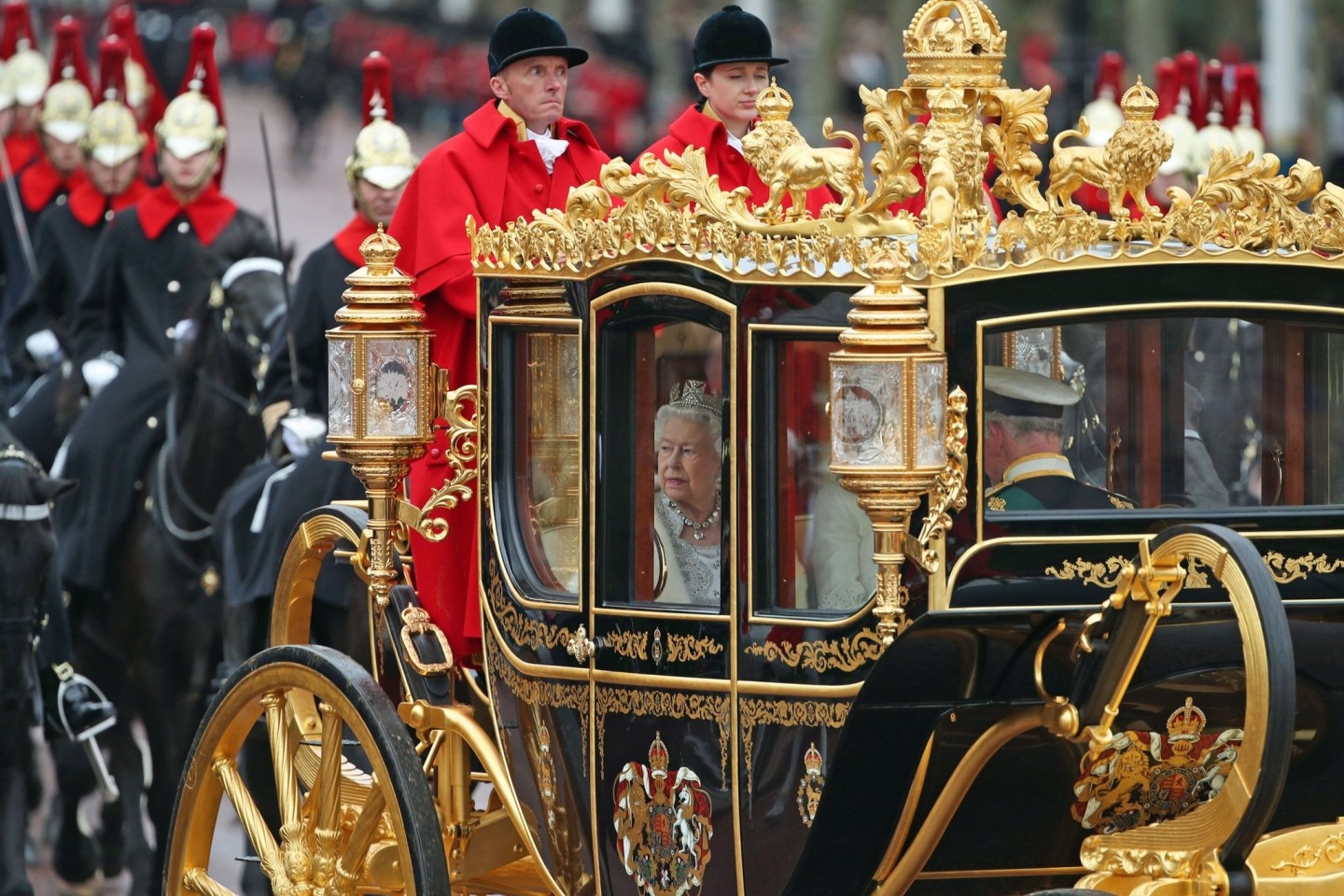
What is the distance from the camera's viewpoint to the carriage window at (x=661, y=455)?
5.09 meters

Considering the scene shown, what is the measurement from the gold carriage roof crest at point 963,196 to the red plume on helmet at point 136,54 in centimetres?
733

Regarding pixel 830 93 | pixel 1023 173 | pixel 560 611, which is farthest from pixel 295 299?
pixel 830 93

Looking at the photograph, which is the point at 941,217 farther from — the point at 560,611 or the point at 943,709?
the point at 560,611

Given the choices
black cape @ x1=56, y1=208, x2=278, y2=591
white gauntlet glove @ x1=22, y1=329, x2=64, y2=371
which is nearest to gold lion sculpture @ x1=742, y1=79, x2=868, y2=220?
black cape @ x1=56, y1=208, x2=278, y2=591

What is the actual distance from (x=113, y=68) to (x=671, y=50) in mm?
17927

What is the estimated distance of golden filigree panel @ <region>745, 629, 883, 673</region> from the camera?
4723 millimetres

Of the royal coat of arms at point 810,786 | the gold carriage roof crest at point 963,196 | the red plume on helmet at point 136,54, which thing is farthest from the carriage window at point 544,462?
the red plume on helmet at point 136,54

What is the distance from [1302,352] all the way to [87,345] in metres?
6.88

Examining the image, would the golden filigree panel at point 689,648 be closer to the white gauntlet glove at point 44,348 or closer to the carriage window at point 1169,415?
the carriage window at point 1169,415

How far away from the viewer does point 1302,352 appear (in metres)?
4.89

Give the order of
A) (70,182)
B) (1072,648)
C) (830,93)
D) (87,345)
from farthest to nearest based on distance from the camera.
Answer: (830,93), (70,182), (87,345), (1072,648)

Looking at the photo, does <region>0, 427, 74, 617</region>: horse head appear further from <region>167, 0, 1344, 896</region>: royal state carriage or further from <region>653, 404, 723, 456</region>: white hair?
<region>653, 404, 723, 456</region>: white hair

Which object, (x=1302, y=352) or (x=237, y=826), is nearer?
(x=1302, y=352)

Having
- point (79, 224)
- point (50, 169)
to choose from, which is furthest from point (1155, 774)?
point (50, 169)
